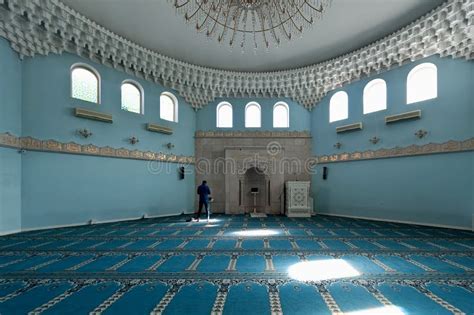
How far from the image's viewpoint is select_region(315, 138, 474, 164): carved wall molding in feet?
19.5

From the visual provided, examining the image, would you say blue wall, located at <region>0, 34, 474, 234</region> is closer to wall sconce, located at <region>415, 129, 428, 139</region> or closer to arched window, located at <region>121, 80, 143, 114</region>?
wall sconce, located at <region>415, 129, 428, 139</region>

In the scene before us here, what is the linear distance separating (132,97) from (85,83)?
52.0 inches

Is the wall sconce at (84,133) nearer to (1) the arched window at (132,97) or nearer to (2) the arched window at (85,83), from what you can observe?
(2) the arched window at (85,83)

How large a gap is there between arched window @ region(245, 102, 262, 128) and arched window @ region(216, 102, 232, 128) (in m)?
0.59

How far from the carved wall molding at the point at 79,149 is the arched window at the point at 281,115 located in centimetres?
343

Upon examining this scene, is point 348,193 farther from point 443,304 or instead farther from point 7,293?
point 7,293

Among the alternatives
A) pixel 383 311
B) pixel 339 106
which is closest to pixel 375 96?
pixel 339 106

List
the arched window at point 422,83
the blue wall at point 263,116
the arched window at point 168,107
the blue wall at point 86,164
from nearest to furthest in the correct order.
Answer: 1. the blue wall at point 86,164
2. the arched window at point 422,83
3. the arched window at point 168,107
4. the blue wall at point 263,116

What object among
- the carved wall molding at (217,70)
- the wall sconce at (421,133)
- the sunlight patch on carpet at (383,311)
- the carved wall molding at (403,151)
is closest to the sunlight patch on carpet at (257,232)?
the sunlight patch on carpet at (383,311)

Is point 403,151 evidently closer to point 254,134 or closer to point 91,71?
point 254,134

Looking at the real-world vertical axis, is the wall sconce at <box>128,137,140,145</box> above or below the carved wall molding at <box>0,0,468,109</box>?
below

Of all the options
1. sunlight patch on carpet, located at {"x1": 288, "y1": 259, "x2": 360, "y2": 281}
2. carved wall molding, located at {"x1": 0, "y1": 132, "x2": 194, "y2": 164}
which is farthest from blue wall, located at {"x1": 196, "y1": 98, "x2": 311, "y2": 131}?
sunlight patch on carpet, located at {"x1": 288, "y1": 259, "x2": 360, "y2": 281}

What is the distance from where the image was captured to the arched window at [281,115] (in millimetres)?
9406

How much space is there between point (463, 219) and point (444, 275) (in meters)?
3.92
